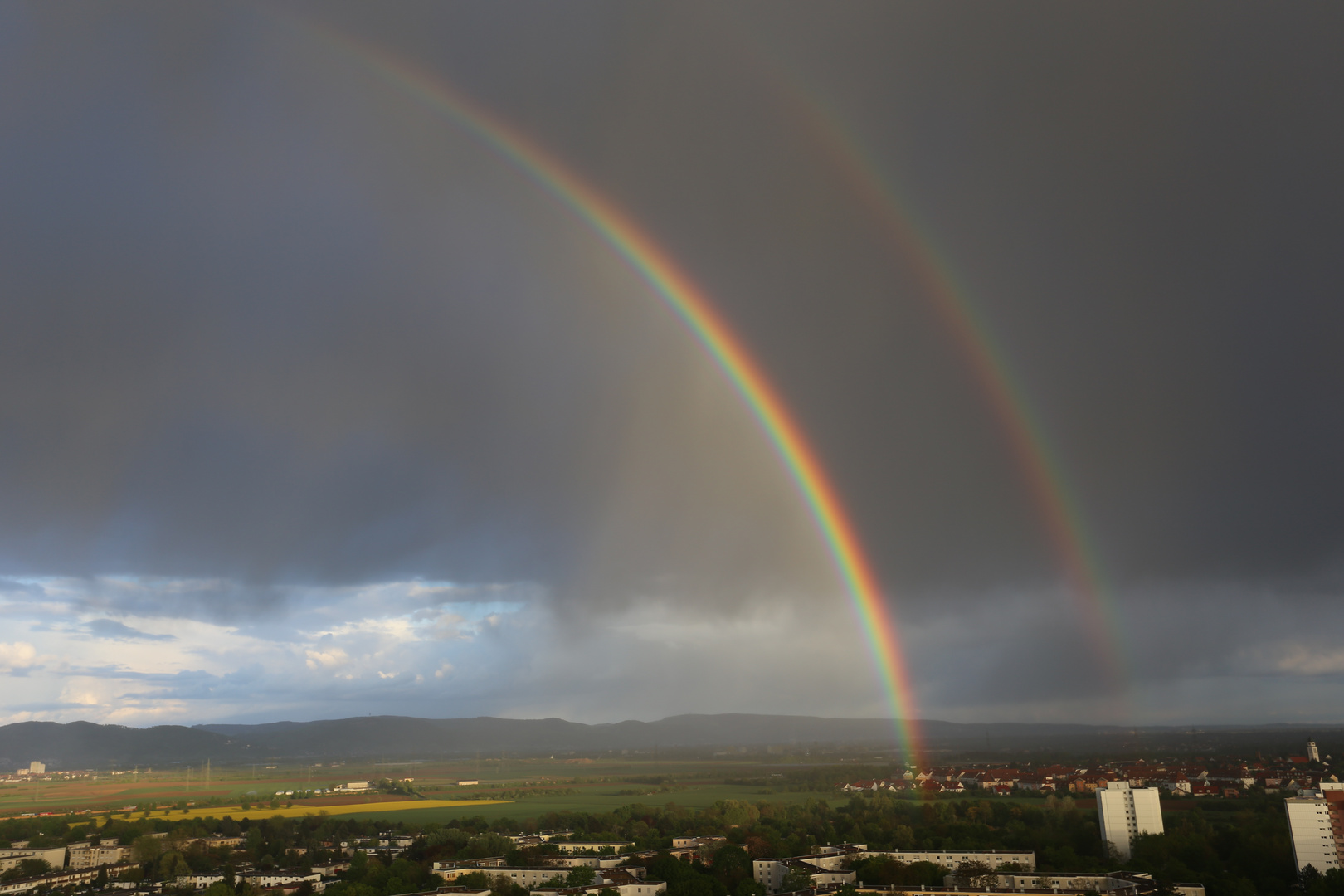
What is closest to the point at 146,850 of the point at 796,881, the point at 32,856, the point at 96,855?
the point at 96,855

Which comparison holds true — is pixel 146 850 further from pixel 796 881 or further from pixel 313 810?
pixel 796 881

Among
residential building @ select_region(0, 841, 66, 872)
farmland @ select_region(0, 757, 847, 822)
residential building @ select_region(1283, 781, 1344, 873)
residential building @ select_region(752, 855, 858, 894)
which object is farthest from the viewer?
farmland @ select_region(0, 757, 847, 822)

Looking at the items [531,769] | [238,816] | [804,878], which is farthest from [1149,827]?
[531,769]

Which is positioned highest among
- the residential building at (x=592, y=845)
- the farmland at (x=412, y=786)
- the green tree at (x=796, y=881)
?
the green tree at (x=796, y=881)

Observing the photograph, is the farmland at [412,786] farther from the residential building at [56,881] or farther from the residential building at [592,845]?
the residential building at [592,845]

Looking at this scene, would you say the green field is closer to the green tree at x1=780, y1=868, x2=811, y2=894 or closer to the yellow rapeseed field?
the yellow rapeseed field

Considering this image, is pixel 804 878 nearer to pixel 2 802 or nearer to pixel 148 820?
pixel 148 820

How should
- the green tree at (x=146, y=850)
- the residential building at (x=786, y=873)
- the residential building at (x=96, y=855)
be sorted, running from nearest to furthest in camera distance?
the residential building at (x=786, y=873) < the green tree at (x=146, y=850) < the residential building at (x=96, y=855)

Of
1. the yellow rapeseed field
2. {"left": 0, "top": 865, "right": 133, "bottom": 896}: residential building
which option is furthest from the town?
the yellow rapeseed field

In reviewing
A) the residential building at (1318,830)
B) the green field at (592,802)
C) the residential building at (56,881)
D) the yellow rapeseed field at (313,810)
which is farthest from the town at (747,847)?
the green field at (592,802)
